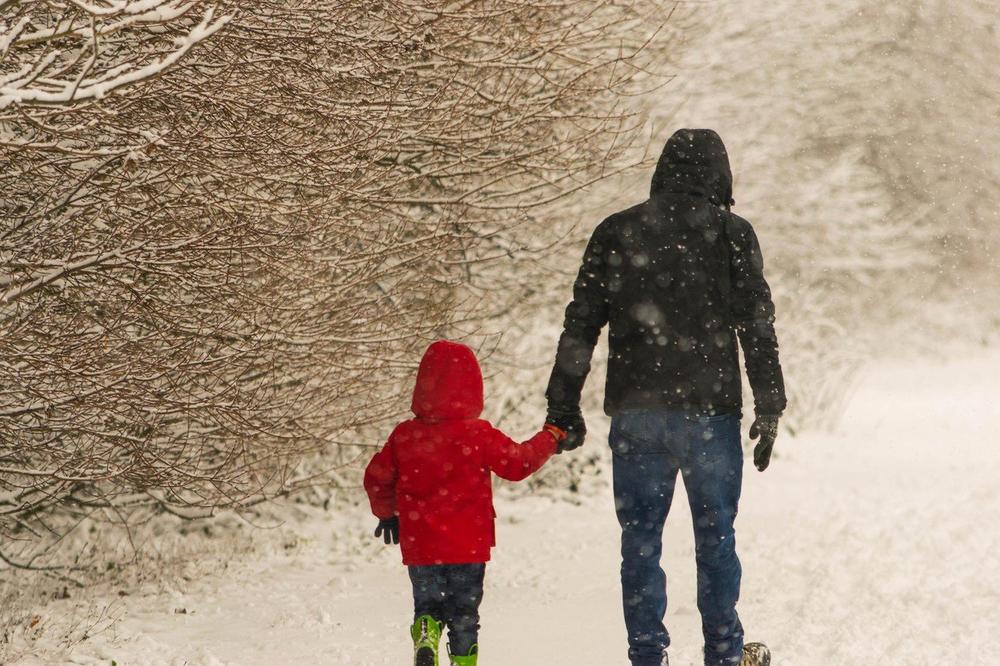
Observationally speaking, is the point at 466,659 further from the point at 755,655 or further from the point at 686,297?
the point at 686,297

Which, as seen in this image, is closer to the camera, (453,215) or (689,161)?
(689,161)

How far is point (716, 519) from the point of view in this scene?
442 centimetres

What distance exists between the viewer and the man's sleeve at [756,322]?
4.43 metres

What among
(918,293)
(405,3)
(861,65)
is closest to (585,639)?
(405,3)

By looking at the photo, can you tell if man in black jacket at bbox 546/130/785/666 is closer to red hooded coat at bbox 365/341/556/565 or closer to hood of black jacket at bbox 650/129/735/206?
hood of black jacket at bbox 650/129/735/206

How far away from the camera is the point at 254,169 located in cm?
685

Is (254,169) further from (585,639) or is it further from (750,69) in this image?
(750,69)

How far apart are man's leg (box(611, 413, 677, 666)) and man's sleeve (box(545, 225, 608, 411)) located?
0.26 metres

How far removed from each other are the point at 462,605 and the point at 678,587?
3556 millimetres

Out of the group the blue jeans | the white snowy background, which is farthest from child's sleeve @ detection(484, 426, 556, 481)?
the white snowy background

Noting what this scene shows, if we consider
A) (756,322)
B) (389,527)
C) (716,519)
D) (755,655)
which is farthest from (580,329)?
(755,655)

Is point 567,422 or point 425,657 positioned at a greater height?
point 567,422

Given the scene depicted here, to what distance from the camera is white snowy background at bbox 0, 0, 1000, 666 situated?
21.7 feet

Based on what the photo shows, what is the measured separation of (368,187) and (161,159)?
6.72 feet
